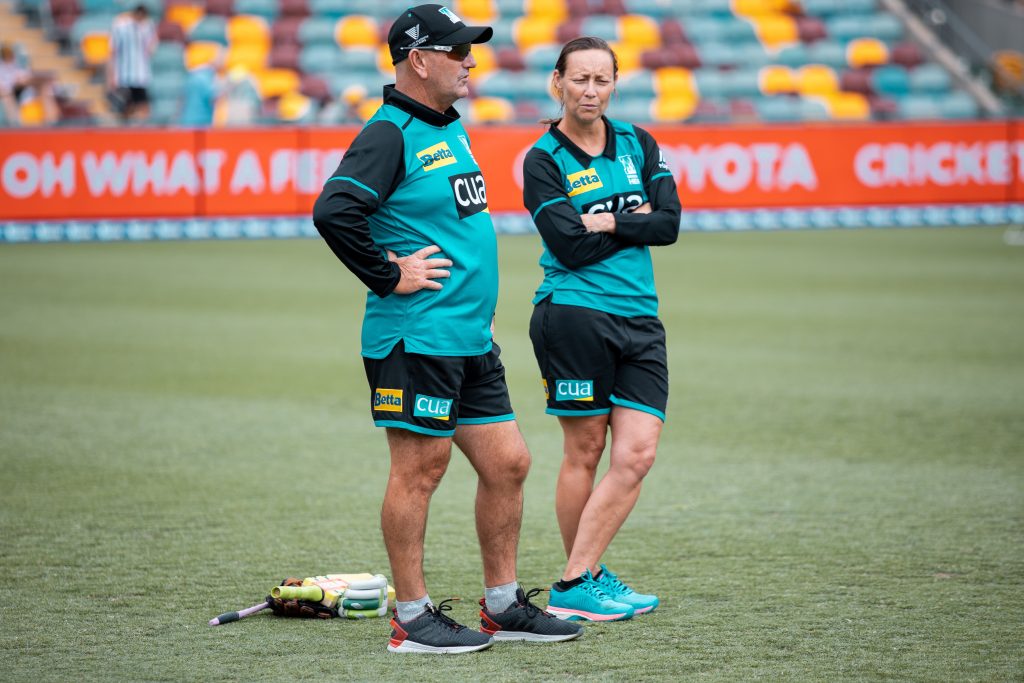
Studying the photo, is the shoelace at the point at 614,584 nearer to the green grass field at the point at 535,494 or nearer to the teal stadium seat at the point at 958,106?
the green grass field at the point at 535,494

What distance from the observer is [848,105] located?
26438 mm

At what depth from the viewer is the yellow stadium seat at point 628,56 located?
27059mm

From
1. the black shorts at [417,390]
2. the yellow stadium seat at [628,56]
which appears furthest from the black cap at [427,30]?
the yellow stadium seat at [628,56]

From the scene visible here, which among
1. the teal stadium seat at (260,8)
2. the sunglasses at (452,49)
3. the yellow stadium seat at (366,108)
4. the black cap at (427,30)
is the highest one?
the teal stadium seat at (260,8)

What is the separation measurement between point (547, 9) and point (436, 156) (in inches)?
949

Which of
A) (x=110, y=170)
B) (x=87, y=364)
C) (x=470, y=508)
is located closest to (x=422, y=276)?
(x=470, y=508)

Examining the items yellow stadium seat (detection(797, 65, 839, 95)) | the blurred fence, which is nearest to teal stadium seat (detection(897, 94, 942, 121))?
yellow stadium seat (detection(797, 65, 839, 95))

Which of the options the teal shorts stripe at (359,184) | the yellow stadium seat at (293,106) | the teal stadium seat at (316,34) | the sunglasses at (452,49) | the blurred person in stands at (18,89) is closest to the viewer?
the teal shorts stripe at (359,184)

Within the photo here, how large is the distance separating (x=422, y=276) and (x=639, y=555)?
1963 millimetres

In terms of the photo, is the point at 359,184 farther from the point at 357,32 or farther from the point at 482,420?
the point at 357,32

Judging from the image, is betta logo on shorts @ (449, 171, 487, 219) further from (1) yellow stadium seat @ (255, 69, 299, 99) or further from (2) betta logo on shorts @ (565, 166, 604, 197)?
(1) yellow stadium seat @ (255, 69, 299, 99)

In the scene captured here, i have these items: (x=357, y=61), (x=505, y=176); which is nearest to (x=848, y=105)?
(x=357, y=61)

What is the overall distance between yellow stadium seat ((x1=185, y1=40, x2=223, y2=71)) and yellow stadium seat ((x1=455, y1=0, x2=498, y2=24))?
185 inches

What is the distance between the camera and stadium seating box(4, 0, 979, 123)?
25.0 m
